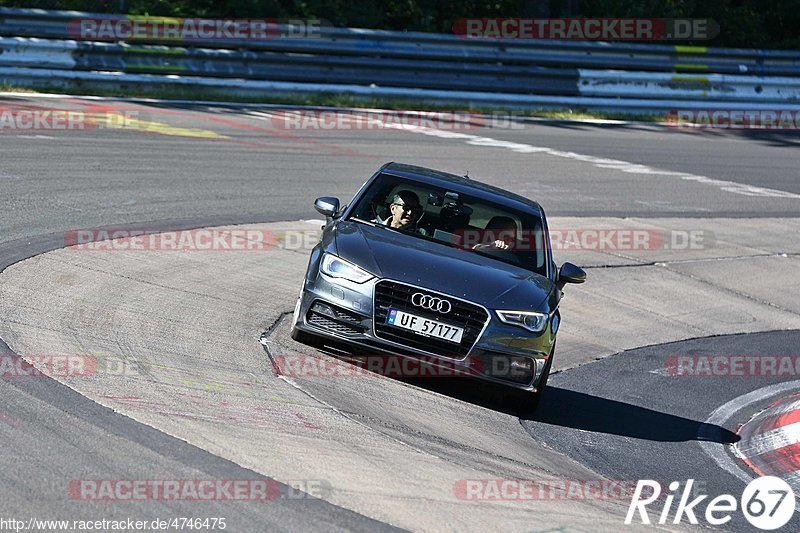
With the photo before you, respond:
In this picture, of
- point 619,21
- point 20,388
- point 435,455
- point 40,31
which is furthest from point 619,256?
point 619,21

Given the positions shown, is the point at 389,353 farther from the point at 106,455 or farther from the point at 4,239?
the point at 4,239

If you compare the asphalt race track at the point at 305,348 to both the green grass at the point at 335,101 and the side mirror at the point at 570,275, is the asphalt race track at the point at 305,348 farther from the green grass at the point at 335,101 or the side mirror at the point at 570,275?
the green grass at the point at 335,101

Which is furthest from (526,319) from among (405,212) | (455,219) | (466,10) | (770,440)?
(466,10)

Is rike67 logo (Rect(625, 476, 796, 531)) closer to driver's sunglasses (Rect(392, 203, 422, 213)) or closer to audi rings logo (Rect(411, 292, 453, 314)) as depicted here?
audi rings logo (Rect(411, 292, 453, 314))

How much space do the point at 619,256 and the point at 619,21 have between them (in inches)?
673

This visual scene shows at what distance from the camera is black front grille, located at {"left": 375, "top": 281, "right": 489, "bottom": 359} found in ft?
26.3

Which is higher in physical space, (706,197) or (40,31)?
(40,31)

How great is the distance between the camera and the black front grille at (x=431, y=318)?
26.3ft

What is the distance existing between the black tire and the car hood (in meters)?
0.49

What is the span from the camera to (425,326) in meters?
8.02

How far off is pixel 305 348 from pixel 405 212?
143cm

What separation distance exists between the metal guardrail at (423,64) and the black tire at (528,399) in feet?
47.7

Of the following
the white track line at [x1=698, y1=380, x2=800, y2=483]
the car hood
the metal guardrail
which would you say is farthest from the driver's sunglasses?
the metal guardrail

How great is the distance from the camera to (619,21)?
3034cm
